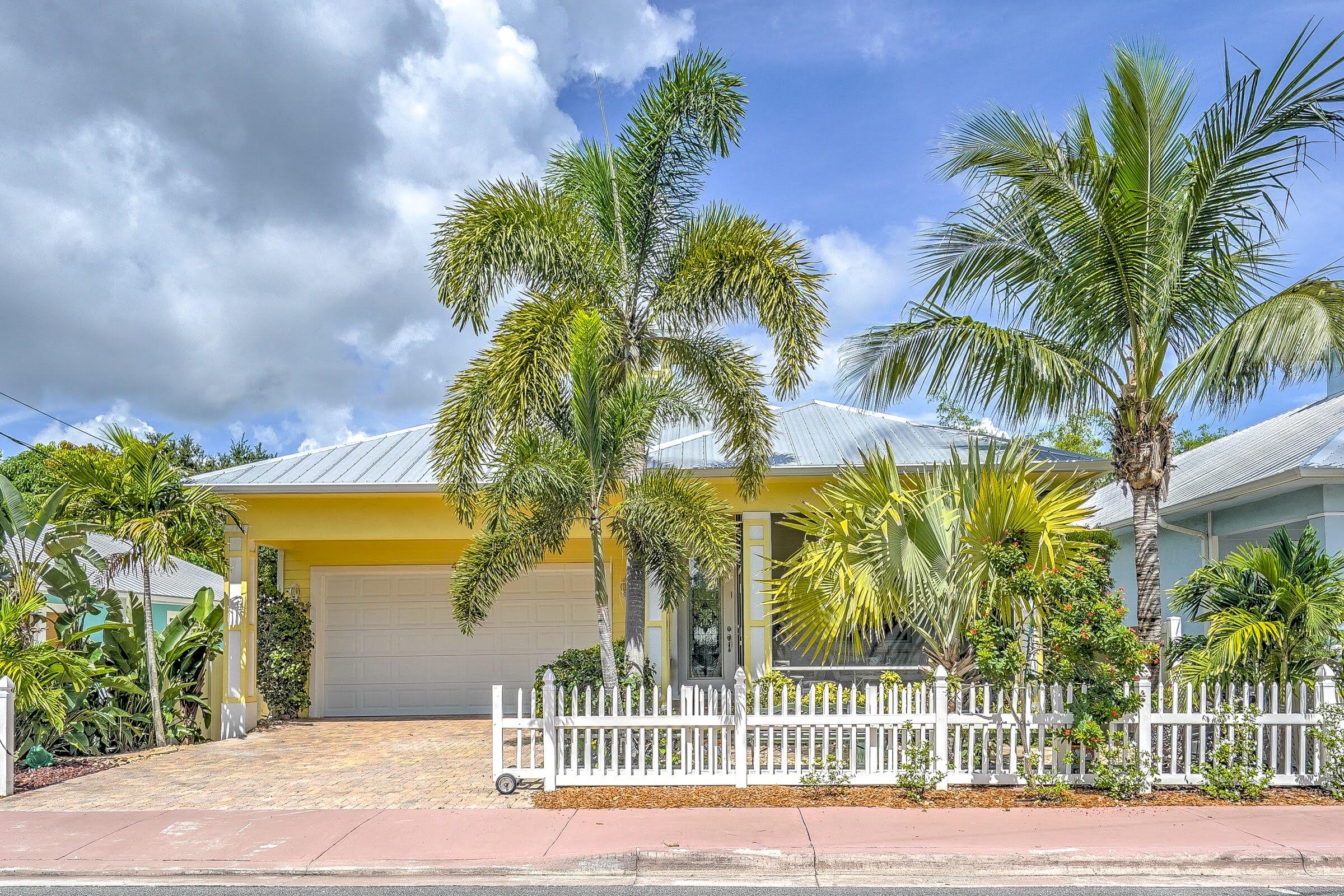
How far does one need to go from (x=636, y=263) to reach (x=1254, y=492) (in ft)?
25.8

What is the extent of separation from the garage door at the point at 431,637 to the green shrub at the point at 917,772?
825cm

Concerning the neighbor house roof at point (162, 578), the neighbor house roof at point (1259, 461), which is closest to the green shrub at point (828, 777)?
the neighbor house roof at point (1259, 461)

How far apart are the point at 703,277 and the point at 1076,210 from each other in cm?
Answer: 377

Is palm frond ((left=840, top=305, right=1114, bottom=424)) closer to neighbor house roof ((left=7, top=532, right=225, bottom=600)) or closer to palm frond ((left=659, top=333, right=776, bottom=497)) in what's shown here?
palm frond ((left=659, top=333, right=776, bottom=497))

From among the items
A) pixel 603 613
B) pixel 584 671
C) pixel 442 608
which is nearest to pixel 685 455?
pixel 584 671

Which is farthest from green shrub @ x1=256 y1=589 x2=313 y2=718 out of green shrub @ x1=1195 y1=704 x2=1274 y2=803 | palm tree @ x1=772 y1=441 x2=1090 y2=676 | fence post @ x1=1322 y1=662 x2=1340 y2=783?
fence post @ x1=1322 y1=662 x2=1340 y2=783

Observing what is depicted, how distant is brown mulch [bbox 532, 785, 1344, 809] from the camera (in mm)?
8594

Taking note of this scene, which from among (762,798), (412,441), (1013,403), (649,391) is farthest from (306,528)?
(1013,403)

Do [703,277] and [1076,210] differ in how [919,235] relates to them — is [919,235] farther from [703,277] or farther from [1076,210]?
[703,277]

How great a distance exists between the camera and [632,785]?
9.25 metres

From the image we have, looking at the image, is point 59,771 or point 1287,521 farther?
point 1287,521

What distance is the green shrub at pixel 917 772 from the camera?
8.77m

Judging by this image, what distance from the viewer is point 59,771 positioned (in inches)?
430

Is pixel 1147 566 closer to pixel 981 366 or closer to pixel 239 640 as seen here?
pixel 981 366
